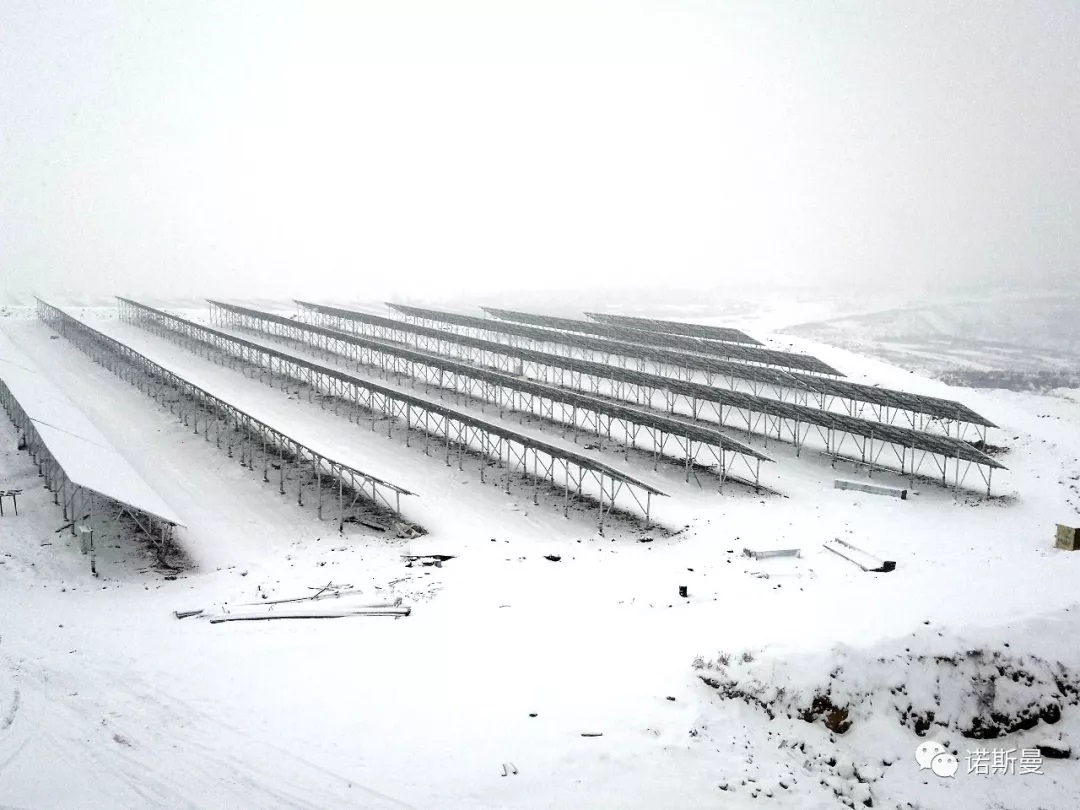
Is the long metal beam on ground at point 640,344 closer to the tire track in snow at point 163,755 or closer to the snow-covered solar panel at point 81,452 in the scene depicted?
the snow-covered solar panel at point 81,452

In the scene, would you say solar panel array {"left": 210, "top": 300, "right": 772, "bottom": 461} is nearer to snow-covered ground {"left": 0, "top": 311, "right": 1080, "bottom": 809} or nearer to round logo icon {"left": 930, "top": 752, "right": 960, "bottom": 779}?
snow-covered ground {"left": 0, "top": 311, "right": 1080, "bottom": 809}

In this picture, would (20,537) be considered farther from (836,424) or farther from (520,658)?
(836,424)

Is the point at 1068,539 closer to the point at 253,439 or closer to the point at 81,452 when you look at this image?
the point at 81,452

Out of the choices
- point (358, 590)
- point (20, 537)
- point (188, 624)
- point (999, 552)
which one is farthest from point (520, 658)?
point (20, 537)

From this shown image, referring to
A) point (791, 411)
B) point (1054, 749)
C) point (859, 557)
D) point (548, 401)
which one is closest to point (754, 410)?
point (791, 411)

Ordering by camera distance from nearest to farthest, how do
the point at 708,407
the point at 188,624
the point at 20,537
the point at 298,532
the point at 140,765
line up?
the point at 140,765, the point at 188,624, the point at 20,537, the point at 298,532, the point at 708,407

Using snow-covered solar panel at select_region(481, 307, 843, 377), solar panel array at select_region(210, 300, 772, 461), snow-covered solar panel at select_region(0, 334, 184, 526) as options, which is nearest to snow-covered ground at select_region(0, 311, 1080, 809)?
snow-covered solar panel at select_region(0, 334, 184, 526)

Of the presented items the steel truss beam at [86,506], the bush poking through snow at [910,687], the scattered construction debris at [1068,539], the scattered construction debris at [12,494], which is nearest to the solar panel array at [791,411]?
the scattered construction debris at [1068,539]
